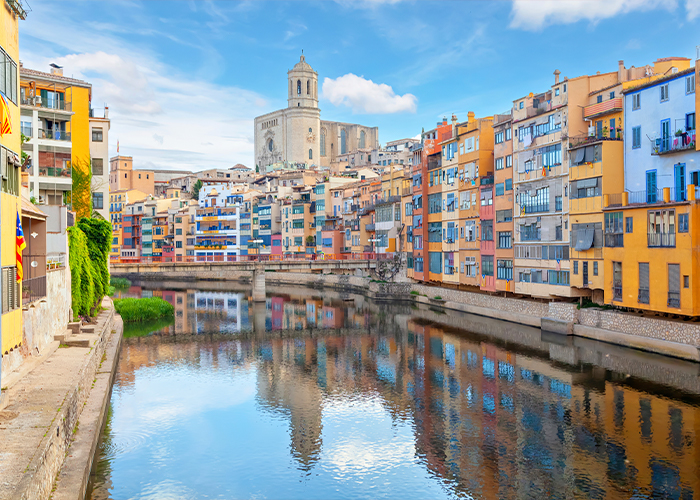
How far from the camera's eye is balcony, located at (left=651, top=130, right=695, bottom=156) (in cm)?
3184

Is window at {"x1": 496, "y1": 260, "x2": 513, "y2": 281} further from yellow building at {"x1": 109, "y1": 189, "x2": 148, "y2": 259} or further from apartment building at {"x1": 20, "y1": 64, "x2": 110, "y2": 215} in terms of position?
yellow building at {"x1": 109, "y1": 189, "x2": 148, "y2": 259}

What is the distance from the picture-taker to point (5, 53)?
16.8 m

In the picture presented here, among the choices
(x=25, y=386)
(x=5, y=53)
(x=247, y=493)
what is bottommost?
(x=247, y=493)

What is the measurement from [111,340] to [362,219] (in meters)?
51.1

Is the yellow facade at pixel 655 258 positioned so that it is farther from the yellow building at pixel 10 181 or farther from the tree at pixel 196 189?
the tree at pixel 196 189

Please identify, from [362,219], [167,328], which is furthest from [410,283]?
[167,328]

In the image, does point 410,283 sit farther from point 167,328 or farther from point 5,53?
point 5,53

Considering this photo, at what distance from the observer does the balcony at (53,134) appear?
4175 centimetres

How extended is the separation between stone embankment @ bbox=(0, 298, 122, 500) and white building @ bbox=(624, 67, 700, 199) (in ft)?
93.5

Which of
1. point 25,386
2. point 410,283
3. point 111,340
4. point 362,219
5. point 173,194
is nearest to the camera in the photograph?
point 25,386

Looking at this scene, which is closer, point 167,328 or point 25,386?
point 25,386

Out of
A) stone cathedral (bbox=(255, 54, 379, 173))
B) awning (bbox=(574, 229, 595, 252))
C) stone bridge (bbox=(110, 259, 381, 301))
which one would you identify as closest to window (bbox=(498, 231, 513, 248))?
awning (bbox=(574, 229, 595, 252))

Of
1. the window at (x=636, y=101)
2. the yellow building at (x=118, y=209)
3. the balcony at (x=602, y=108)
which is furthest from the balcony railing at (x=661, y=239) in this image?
the yellow building at (x=118, y=209)

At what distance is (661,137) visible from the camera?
33.8 m
